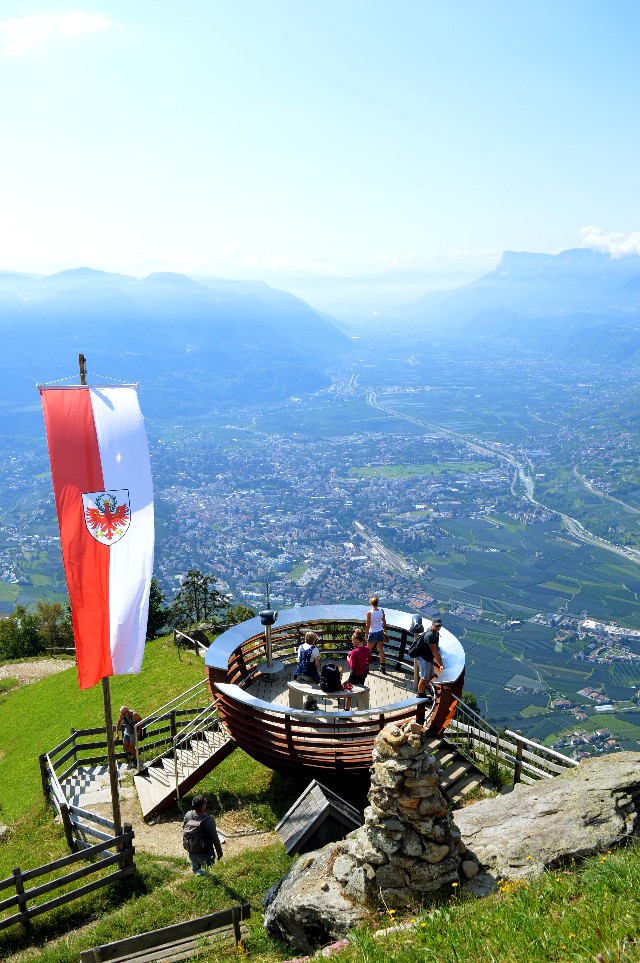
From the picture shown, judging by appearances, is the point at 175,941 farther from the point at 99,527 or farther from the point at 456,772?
the point at 456,772

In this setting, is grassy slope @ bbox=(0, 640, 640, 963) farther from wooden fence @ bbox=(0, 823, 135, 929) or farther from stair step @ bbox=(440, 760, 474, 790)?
stair step @ bbox=(440, 760, 474, 790)

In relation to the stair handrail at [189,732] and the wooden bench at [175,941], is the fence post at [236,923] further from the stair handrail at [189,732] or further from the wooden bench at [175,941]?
the stair handrail at [189,732]

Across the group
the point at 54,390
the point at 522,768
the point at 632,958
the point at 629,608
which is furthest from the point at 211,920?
the point at 629,608

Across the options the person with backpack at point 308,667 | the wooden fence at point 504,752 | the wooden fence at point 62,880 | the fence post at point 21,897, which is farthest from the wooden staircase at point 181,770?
the wooden fence at point 504,752

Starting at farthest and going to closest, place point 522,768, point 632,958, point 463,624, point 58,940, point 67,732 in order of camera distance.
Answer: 1. point 463,624
2. point 67,732
3. point 522,768
4. point 58,940
5. point 632,958

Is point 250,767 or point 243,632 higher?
point 243,632

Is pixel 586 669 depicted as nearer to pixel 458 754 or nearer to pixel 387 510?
pixel 458 754
